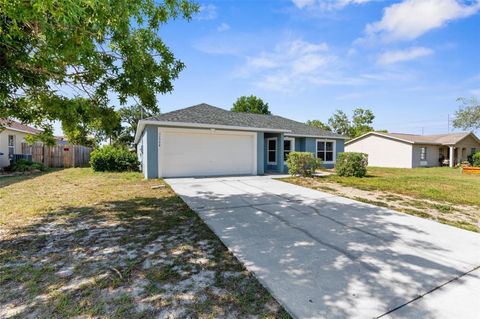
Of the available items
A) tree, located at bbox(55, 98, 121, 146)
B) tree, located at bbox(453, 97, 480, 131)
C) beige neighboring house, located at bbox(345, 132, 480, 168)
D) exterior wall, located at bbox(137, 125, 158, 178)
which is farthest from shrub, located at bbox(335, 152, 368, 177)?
tree, located at bbox(453, 97, 480, 131)

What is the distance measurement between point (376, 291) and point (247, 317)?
4.76 feet

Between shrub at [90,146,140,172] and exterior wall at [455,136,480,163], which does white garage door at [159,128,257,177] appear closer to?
shrub at [90,146,140,172]

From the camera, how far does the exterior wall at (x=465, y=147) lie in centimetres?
2554

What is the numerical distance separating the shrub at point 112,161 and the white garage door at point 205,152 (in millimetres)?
5362

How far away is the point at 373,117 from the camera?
43531mm

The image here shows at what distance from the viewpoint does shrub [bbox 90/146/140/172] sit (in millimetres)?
14375

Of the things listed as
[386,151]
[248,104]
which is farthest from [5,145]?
[386,151]

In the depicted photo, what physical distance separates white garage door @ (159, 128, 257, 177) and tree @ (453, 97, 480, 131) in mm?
41517

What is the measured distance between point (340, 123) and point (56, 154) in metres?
42.6

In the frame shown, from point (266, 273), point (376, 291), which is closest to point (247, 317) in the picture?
point (266, 273)

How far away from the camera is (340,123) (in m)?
44.3

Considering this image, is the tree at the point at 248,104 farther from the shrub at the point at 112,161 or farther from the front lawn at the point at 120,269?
the front lawn at the point at 120,269

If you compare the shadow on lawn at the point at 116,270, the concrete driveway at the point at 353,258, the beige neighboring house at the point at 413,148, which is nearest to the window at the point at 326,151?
the beige neighboring house at the point at 413,148

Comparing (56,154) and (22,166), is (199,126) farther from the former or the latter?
(56,154)
